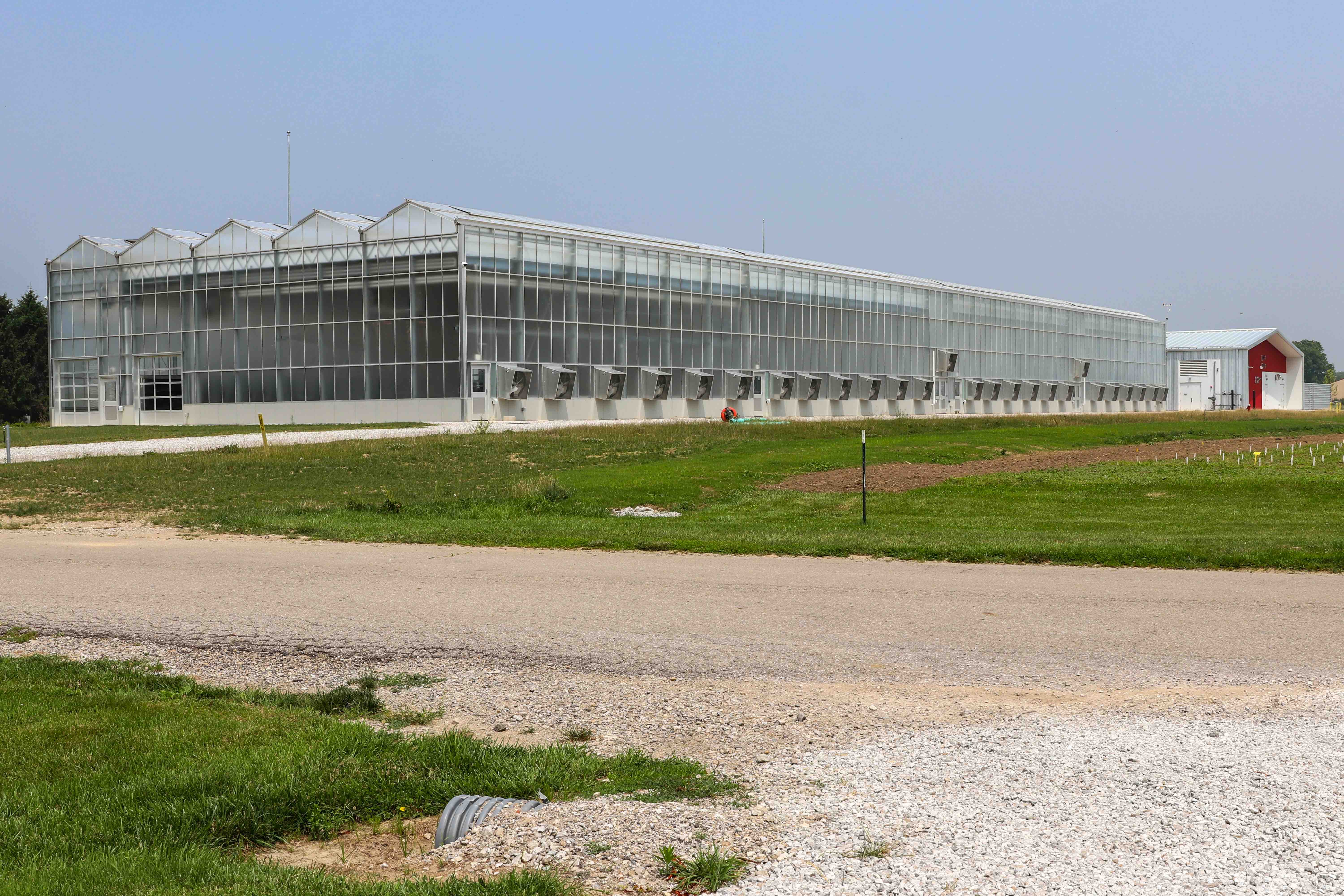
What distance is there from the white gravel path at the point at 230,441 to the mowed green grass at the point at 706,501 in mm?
3335

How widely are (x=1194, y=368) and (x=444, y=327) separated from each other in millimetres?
87070

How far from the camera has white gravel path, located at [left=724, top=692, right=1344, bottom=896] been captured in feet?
17.1

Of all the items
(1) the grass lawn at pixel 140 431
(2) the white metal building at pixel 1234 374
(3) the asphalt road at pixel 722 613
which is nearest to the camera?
(3) the asphalt road at pixel 722 613

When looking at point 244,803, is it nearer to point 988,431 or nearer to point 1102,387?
point 988,431

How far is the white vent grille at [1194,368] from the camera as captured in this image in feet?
400

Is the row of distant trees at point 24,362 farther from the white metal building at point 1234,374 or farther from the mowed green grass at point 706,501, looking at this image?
the white metal building at point 1234,374

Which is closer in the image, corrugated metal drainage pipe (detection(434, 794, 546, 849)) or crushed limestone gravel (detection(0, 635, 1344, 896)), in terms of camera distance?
crushed limestone gravel (detection(0, 635, 1344, 896))

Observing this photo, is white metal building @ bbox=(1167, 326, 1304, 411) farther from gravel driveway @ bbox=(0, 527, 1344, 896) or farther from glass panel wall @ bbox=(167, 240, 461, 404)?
gravel driveway @ bbox=(0, 527, 1344, 896)

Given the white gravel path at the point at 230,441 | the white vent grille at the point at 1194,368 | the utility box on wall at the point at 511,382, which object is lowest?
the white gravel path at the point at 230,441

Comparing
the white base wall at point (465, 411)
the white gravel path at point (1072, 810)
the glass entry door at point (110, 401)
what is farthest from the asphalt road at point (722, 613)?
the glass entry door at point (110, 401)

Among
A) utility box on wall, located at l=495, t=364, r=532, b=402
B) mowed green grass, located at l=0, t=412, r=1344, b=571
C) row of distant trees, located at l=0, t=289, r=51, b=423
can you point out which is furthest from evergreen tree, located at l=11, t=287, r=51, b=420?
mowed green grass, located at l=0, t=412, r=1344, b=571

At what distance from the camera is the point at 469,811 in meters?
6.17

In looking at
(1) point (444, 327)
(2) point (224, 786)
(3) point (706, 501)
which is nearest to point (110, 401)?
(1) point (444, 327)

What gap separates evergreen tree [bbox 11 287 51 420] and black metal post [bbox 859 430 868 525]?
2917 inches
